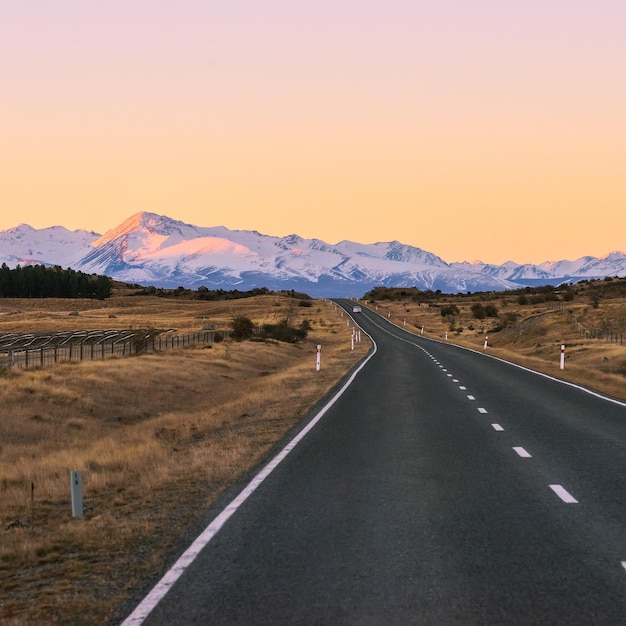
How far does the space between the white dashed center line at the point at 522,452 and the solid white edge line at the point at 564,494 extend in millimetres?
2235

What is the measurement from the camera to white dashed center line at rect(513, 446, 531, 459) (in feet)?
38.7

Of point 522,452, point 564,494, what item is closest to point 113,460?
point 522,452

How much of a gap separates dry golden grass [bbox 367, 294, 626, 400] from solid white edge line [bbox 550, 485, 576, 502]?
44.4 feet

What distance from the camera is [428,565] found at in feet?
20.8

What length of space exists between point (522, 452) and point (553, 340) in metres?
51.8

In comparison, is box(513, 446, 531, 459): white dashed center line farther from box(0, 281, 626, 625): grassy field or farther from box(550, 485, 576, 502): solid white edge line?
box(0, 281, 626, 625): grassy field

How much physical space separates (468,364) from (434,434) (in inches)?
903

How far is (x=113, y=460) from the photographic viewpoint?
1246 centimetres

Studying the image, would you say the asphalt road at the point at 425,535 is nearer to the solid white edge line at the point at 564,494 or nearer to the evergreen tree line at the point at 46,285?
the solid white edge line at the point at 564,494

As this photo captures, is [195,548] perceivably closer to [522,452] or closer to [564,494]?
[564,494]

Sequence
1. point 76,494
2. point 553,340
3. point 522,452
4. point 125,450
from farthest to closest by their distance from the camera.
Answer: point 553,340 < point 125,450 < point 522,452 < point 76,494

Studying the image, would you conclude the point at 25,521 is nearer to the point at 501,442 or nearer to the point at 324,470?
the point at 324,470

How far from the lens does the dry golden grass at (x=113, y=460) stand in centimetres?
620

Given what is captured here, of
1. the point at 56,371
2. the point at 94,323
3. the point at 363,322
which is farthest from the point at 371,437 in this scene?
the point at 363,322
